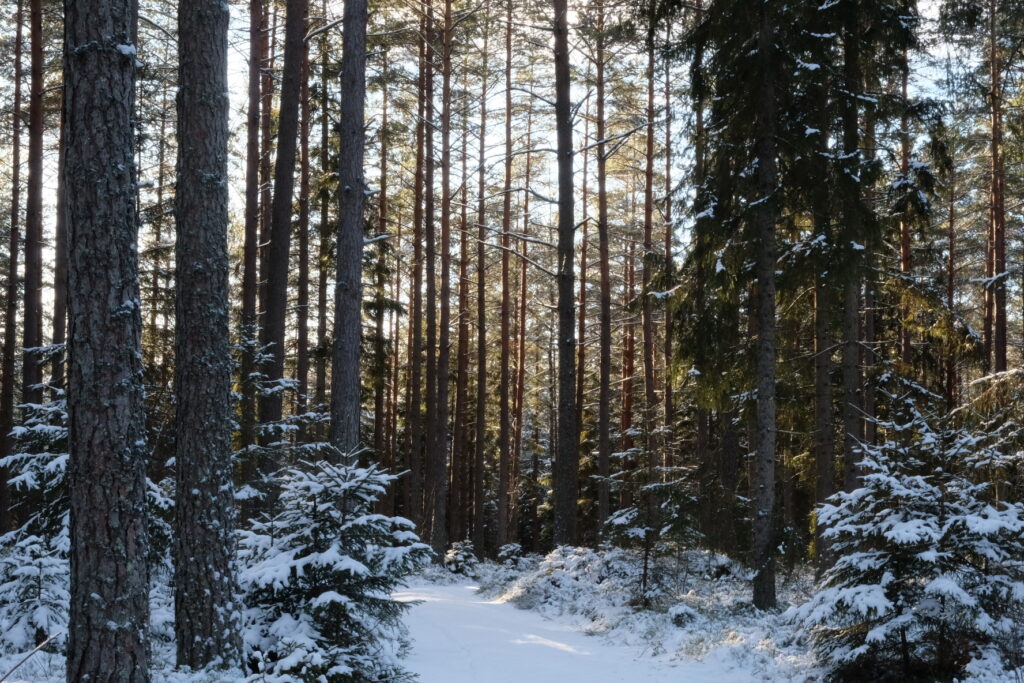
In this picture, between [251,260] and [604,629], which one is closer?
[604,629]

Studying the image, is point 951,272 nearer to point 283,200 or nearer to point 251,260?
point 283,200

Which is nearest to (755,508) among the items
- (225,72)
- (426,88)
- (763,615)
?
(763,615)

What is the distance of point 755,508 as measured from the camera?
11109 millimetres

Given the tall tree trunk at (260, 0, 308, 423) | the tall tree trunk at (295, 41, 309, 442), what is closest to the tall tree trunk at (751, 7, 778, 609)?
the tall tree trunk at (260, 0, 308, 423)

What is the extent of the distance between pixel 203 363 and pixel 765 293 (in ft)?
26.7

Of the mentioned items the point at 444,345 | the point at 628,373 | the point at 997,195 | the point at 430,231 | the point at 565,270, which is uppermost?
the point at 997,195

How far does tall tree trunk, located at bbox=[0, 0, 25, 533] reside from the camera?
52.1 ft

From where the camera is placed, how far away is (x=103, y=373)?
16.4 feet

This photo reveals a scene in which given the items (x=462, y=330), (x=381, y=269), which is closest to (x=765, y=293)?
(x=381, y=269)

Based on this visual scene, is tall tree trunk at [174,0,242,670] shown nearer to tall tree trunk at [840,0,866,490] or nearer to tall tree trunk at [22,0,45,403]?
tall tree trunk at [840,0,866,490]

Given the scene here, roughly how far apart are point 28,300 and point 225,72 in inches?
462

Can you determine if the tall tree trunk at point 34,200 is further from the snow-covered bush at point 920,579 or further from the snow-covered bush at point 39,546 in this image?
the snow-covered bush at point 920,579

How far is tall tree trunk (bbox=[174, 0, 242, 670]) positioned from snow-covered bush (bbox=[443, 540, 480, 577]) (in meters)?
14.3

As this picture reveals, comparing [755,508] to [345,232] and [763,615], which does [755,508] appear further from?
[345,232]
